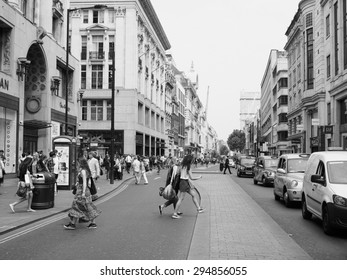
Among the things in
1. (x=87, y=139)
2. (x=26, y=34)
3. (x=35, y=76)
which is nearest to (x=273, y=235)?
(x=26, y=34)

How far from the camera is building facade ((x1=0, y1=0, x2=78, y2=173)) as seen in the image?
Answer: 2277 cm

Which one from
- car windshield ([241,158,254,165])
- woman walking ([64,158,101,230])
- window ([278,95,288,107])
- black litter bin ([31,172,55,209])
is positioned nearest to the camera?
woman walking ([64,158,101,230])

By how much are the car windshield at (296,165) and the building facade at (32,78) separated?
1211cm

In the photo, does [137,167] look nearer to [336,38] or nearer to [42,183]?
[42,183]

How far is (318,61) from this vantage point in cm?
3847

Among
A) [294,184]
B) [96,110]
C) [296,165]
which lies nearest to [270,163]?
[296,165]

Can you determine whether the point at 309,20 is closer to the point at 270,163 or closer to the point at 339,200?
the point at 270,163

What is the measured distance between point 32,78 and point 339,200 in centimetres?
2433

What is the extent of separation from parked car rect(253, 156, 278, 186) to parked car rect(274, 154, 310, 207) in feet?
21.3

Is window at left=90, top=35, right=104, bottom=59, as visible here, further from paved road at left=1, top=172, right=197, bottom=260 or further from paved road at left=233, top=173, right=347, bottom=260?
paved road at left=1, top=172, right=197, bottom=260

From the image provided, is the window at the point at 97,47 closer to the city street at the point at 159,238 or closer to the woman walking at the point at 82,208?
the city street at the point at 159,238

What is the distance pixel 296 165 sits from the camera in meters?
14.8

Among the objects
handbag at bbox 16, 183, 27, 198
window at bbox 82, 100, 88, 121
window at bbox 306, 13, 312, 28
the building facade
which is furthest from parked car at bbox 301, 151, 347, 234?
window at bbox 82, 100, 88, 121

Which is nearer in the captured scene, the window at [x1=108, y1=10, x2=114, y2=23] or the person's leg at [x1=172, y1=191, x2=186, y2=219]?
the person's leg at [x1=172, y1=191, x2=186, y2=219]
